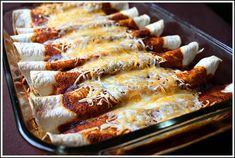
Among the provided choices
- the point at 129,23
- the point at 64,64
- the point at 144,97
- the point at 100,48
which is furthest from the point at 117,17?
the point at 144,97

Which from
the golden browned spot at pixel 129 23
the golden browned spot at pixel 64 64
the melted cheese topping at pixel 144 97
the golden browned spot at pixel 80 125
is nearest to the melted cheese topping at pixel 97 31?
the golden browned spot at pixel 129 23

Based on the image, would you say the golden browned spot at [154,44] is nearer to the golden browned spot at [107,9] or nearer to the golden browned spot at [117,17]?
the golden browned spot at [117,17]

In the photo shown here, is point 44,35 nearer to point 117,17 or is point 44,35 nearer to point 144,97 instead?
point 117,17

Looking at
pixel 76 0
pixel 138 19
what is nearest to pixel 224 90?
pixel 138 19

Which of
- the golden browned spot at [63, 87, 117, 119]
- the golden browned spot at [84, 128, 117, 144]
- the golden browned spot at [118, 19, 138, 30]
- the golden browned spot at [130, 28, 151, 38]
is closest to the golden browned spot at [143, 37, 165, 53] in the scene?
the golden browned spot at [130, 28, 151, 38]

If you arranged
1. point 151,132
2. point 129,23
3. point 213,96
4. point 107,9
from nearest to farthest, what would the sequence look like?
point 151,132
point 213,96
point 129,23
point 107,9

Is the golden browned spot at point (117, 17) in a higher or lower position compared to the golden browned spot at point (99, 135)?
higher
